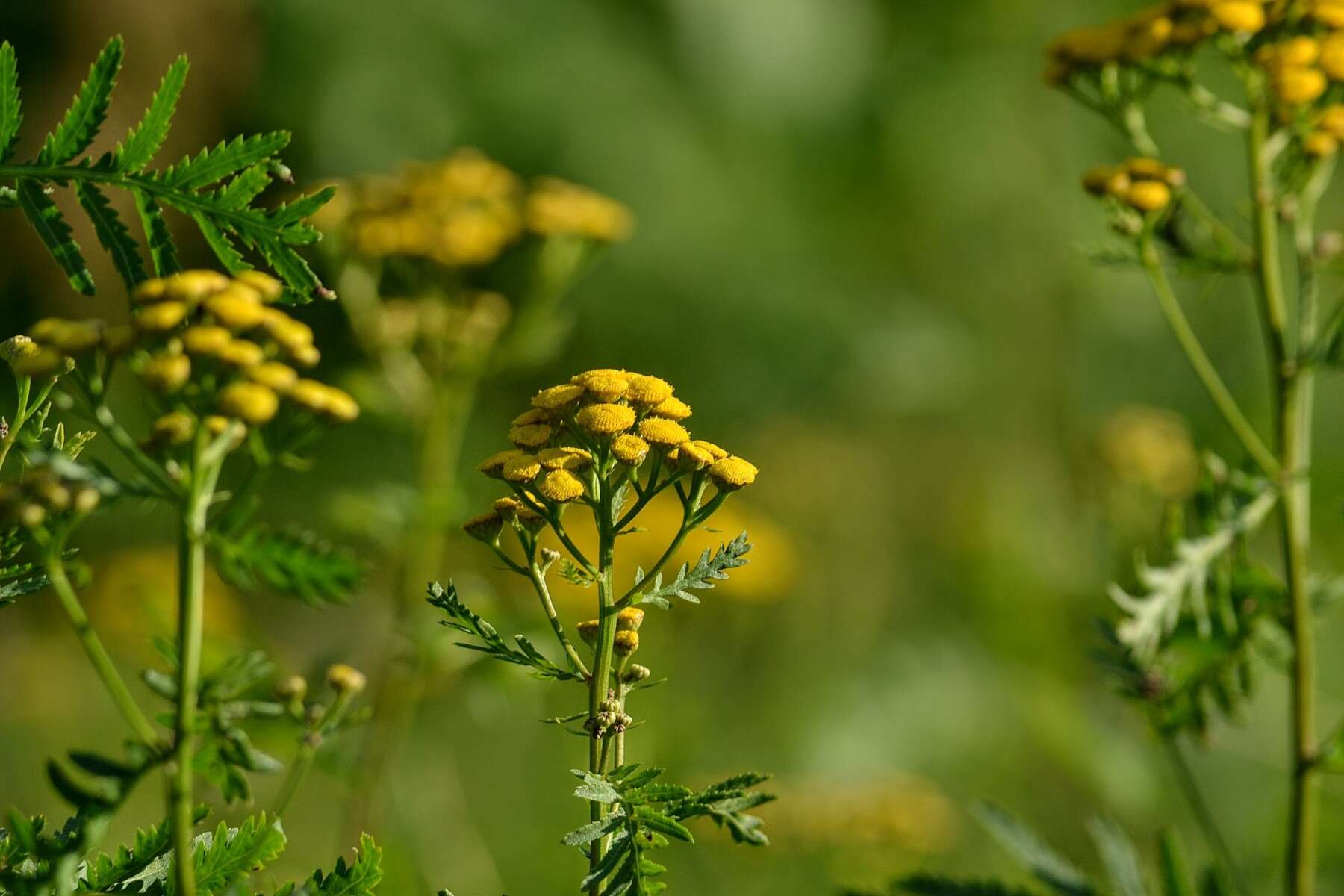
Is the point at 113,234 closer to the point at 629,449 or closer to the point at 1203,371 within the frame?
the point at 629,449

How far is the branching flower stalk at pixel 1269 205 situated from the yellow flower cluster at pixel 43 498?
123 centimetres

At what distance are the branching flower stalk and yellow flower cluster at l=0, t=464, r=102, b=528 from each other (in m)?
1.23

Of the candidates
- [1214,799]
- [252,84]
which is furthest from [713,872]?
[252,84]

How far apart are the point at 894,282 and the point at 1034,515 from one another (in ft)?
5.37

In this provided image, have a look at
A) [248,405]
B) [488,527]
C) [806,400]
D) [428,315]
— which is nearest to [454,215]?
[428,315]

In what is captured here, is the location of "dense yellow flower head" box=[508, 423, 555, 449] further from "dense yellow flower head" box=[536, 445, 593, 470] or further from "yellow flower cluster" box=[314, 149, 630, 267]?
"yellow flower cluster" box=[314, 149, 630, 267]

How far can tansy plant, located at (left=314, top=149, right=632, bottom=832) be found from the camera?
2549 mm

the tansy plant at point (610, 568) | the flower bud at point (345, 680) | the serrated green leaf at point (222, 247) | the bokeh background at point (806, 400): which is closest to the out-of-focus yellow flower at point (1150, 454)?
the bokeh background at point (806, 400)

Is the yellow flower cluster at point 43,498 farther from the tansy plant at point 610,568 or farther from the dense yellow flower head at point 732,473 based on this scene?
the dense yellow flower head at point 732,473

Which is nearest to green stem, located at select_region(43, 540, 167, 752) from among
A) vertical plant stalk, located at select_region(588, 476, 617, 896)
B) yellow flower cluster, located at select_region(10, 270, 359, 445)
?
yellow flower cluster, located at select_region(10, 270, 359, 445)

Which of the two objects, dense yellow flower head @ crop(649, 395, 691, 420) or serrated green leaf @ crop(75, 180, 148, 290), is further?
dense yellow flower head @ crop(649, 395, 691, 420)

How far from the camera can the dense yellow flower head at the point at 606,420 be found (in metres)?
1.10

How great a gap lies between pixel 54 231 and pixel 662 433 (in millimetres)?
514

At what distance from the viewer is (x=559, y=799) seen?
4.11 meters
